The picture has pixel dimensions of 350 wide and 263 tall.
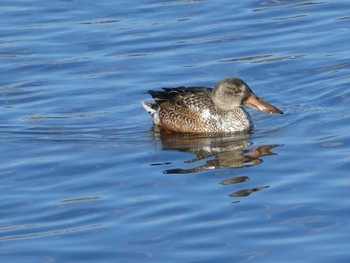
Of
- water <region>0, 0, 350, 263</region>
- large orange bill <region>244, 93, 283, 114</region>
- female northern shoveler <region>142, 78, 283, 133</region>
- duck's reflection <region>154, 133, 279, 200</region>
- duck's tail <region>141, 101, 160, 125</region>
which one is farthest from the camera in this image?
duck's tail <region>141, 101, 160, 125</region>

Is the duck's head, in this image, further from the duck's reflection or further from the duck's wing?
the duck's reflection

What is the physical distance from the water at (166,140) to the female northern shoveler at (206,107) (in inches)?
10.2

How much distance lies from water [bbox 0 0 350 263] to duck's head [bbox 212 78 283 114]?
1.02 feet

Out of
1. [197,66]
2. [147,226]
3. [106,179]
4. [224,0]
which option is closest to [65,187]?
[106,179]

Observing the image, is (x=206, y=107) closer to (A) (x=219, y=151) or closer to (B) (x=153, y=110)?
(B) (x=153, y=110)

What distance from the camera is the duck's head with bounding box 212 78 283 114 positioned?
1639 centimetres

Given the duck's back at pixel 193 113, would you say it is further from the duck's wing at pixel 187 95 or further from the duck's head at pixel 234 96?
the duck's head at pixel 234 96

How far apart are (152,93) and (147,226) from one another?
15.8 ft

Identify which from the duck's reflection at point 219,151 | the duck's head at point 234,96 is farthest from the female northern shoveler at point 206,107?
the duck's reflection at point 219,151

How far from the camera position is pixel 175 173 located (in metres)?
13.9

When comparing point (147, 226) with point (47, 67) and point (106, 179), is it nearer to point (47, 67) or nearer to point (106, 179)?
point (106, 179)

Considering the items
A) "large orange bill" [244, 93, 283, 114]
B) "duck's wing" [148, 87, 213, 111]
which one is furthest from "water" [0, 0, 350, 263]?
"duck's wing" [148, 87, 213, 111]

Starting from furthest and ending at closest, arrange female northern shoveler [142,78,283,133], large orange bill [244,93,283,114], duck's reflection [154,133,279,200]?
female northern shoveler [142,78,283,133]
large orange bill [244,93,283,114]
duck's reflection [154,133,279,200]

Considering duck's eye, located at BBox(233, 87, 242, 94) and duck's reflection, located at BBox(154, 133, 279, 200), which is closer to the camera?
duck's reflection, located at BBox(154, 133, 279, 200)
